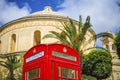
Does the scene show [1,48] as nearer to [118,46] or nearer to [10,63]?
[10,63]

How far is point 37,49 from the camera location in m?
8.56

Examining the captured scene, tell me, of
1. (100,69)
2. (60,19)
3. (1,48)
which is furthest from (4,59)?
(100,69)

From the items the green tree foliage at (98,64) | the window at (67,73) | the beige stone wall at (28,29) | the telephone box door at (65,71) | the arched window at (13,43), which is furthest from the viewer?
the arched window at (13,43)

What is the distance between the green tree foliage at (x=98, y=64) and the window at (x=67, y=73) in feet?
50.4

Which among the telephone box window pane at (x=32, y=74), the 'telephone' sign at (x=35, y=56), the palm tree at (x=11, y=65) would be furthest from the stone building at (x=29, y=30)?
the telephone box window pane at (x=32, y=74)

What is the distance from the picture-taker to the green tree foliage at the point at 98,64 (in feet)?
77.4

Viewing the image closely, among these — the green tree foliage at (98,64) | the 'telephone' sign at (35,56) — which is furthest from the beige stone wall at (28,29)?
the 'telephone' sign at (35,56)

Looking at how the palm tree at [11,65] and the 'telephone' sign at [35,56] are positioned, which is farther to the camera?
the palm tree at [11,65]

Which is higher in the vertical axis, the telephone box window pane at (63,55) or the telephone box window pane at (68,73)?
the telephone box window pane at (63,55)

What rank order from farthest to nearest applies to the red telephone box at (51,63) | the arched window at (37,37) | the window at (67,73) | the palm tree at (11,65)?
the arched window at (37,37), the palm tree at (11,65), the window at (67,73), the red telephone box at (51,63)

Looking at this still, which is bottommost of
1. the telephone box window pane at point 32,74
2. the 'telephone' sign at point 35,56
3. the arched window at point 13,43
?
the telephone box window pane at point 32,74

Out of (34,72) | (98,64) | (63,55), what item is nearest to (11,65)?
(98,64)

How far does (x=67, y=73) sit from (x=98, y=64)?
16040 millimetres

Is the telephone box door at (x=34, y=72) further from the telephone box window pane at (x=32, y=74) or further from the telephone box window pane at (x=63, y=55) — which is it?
the telephone box window pane at (x=63, y=55)
